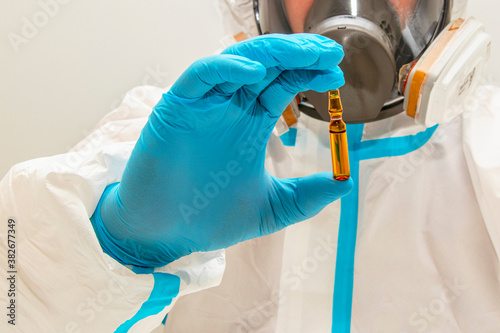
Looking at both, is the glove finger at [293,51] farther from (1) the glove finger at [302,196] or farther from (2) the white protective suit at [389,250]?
(2) the white protective suit at [389,250]

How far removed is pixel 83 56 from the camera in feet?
4.82

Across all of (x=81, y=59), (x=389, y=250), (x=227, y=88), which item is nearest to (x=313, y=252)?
(x=389, y=250)

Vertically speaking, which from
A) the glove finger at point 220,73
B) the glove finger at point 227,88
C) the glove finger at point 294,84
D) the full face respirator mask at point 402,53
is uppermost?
the glove finger at point 220,73

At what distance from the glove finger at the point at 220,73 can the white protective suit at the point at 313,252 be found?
1.06ft

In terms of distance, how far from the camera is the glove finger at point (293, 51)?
1.98 ft

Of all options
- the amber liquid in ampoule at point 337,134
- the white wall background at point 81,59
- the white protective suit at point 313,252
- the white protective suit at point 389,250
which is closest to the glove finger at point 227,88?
the amber liquid in ampoule at point 337,134

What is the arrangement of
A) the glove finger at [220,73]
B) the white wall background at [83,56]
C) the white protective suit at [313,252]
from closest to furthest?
1. the glove finger at [220,73]
2. the white protective suit at [313,252]
3. the white wall background at [83,56]

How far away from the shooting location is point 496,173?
2.92 ft

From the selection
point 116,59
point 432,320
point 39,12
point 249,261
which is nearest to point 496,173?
point 432,320

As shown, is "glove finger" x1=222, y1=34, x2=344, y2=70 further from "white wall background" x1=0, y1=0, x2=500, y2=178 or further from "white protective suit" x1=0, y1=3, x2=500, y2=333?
"white wall background" x1=0, y1=0, x2=500, y2=178

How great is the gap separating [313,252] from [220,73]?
587 millimetres

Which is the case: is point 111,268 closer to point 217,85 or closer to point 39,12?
point 217,85

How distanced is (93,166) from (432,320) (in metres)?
0.82

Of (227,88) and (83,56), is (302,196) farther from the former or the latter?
(83,56)
